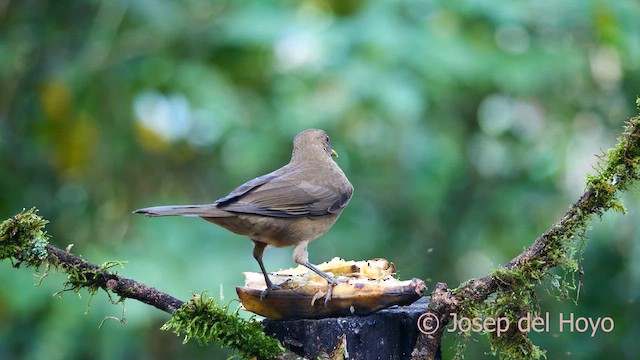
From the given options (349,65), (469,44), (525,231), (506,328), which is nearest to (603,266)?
(525,231)

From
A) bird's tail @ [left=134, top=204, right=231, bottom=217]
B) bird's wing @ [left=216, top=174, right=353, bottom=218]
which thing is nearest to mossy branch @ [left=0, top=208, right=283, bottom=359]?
bird's tail @ [left=134, top=204, right=231, bottom=217]

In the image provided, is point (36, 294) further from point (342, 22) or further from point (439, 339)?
point (439, 339)

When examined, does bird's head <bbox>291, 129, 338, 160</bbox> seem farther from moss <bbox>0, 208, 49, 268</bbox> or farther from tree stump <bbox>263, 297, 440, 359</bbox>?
moss <bbox>0, 208, 49, 268</bbox>

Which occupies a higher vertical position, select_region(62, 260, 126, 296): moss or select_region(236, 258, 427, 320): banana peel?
select_region(236, 258, 427, 320): banana peel

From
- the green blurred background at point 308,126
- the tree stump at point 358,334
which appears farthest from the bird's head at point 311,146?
the tree stump at point 358,334

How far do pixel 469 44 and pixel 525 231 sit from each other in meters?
1.60

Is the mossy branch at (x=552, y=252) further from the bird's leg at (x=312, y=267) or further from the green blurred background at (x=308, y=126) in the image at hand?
the green blurred background at (x=308, y=126)

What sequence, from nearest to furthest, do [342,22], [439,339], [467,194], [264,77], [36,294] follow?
[439,339], [36,294], [342,22], [264,77], [467,194]

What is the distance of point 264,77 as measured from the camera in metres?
6.91

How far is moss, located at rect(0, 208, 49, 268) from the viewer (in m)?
2.56

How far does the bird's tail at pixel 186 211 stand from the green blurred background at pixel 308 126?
2063 millimetres

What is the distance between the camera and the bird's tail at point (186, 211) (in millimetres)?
3061

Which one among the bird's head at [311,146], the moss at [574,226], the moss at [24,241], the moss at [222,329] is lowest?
the moss at [222,329]

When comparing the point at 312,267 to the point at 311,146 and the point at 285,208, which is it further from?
the point at 311,146
